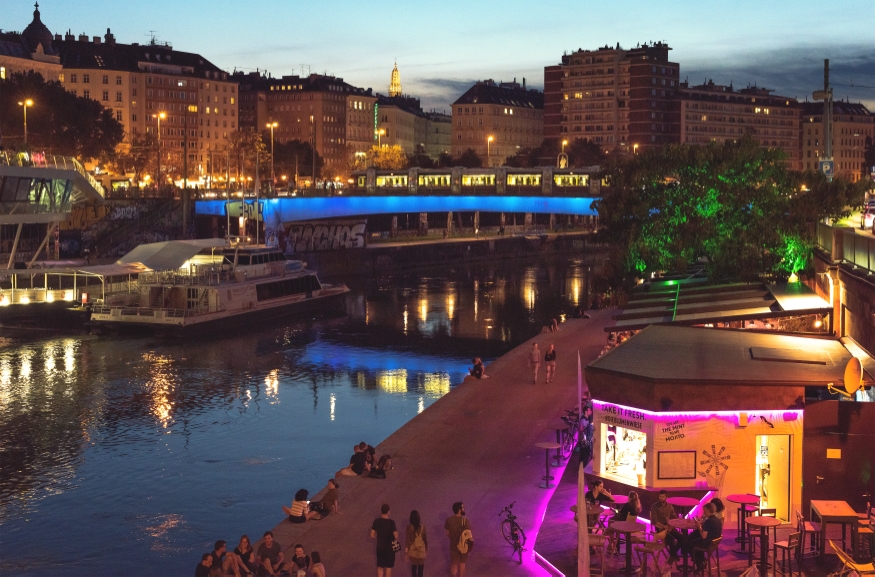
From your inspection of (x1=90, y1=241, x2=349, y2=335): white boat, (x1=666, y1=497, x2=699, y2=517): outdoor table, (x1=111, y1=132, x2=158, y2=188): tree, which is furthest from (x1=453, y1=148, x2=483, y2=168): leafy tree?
(x1=666, y1=497, x2=699, y2=517): outdoor table

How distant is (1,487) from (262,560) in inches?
496

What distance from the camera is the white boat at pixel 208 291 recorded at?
2105 inches

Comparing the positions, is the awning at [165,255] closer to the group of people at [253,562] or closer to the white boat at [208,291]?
the white boat at [208,291]

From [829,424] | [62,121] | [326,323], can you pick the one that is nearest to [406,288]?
[326,323]

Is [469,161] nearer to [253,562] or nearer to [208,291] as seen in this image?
[208,291]

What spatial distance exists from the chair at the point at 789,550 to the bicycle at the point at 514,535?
12.6 feet

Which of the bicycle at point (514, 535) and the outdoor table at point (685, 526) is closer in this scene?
the outdoor table at point (685, 526)

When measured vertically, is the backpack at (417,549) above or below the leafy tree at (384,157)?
below

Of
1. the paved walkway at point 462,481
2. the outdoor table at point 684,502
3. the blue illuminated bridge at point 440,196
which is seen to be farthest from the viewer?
the blue illuminated bridge at point 440,196

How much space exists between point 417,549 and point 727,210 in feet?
61.7

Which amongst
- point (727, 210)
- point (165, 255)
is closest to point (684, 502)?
point (727, 210)

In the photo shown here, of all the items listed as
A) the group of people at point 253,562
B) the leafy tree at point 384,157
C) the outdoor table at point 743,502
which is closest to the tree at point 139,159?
the leafy tree at point 384,157

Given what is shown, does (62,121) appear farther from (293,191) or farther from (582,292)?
(582,292)

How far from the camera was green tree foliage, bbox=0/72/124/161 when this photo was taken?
3602 inches
